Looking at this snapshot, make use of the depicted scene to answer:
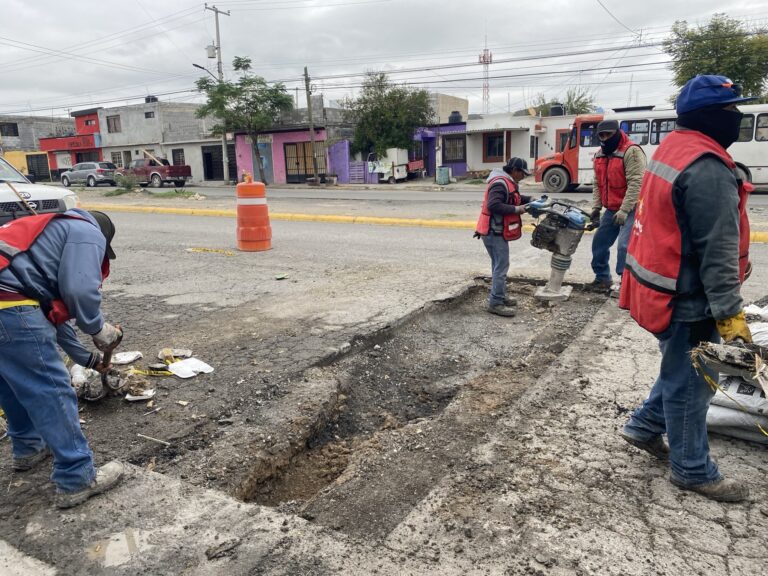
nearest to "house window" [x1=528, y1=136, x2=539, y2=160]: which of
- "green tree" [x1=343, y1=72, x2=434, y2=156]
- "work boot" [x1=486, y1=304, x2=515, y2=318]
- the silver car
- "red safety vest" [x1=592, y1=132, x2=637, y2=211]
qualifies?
"green tree" [x1=343, y1=72, x2=434, y2=156]

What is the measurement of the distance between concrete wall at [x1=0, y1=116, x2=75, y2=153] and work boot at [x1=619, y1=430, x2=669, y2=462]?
63.9 m

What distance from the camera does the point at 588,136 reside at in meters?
20.9

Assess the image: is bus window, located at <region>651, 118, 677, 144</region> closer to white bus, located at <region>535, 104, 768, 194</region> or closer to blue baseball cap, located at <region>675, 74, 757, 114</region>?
white bus, located at <region>535, 104, 768, 194</region>

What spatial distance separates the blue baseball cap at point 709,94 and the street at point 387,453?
5.84 ft

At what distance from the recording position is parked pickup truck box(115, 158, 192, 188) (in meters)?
34.0

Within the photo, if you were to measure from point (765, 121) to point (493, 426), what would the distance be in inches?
777

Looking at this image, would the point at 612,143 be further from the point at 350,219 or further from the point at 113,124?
the point at 113,124

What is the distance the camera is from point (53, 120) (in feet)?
197

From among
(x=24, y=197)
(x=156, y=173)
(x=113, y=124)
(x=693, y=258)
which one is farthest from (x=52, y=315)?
(x=113, y=124)

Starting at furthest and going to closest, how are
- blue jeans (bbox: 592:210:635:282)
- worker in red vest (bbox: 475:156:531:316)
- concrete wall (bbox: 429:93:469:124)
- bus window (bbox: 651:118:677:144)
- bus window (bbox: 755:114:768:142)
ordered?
1. concrete wall (bbox: 429:93:469:124)
2. bus window (bbox: 651:118:677:144)
3. bus window (bbox: 755:114:768:142)
4. blue jeans (bbox: 592:210:635:282)
5. worker in red vest (bbox: 475:156:531:316)

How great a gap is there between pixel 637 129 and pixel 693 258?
771 inches

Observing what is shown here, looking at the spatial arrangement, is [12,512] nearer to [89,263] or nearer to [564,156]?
[89,263]

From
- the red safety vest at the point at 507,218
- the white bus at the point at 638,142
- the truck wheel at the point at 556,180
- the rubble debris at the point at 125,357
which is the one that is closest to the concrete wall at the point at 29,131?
the truck wheel at the point at 556,180

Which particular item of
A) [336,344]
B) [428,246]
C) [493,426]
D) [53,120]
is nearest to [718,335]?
[493,426]
